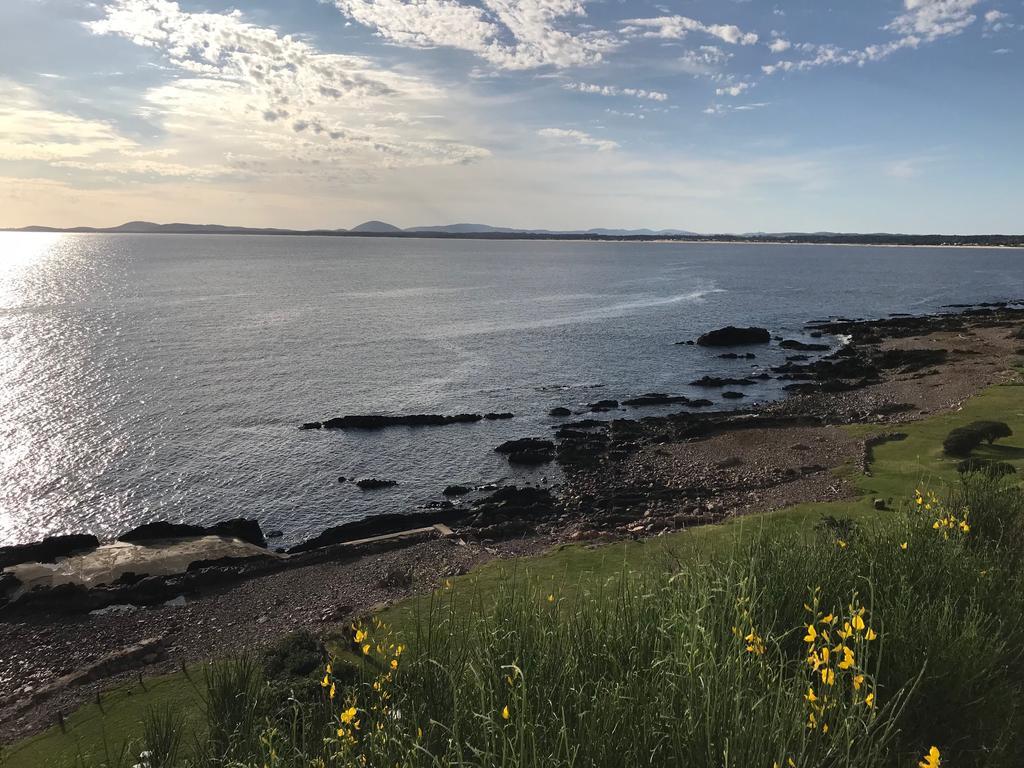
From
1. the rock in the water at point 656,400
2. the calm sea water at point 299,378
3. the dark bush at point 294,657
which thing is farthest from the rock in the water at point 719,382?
the dark bush at point 294,657

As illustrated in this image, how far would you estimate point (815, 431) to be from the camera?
35688 mm

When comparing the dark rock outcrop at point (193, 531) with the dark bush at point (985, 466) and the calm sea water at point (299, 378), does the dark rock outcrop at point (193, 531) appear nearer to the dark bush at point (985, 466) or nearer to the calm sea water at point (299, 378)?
the calm sea water at point (299, 378)

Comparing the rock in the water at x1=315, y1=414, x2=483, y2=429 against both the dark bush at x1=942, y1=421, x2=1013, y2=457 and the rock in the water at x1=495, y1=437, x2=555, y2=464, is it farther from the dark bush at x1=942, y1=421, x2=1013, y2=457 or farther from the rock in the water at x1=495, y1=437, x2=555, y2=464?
the dark bush at x1=942, y1=421, x2=1013, y2=457

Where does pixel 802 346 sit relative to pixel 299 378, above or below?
above

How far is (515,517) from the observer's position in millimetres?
28234

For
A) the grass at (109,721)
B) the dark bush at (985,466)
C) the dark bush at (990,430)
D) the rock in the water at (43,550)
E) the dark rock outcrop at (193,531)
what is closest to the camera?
the grass at (109,721)

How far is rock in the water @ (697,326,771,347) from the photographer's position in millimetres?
68500

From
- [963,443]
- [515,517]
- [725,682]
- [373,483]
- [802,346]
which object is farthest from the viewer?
[802,346]

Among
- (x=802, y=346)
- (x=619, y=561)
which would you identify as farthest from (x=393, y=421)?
(x=802, y=346)

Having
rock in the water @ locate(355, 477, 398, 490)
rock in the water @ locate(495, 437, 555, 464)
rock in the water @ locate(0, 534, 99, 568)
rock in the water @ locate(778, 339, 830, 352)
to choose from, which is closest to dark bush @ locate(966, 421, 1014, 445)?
rock in the water @ locate(495, 437, 555, 464)

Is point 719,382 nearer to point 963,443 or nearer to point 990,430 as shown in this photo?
point 990,430

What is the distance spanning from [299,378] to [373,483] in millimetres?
24777

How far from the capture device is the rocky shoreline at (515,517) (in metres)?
19.6

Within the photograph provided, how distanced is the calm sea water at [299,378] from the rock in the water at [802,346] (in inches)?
152
